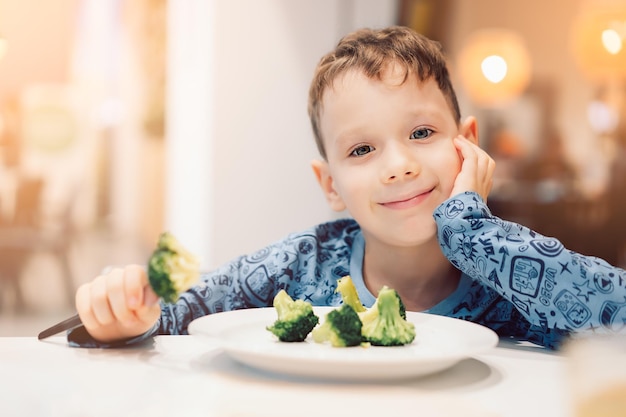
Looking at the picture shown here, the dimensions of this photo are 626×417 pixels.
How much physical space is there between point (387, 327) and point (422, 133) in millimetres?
423

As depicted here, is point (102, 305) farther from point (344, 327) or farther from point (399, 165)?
point (399, 165)

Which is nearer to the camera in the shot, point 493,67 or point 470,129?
point 470,129

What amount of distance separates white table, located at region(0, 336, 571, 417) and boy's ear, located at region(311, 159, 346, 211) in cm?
50

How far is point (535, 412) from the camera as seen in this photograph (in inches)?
24.1

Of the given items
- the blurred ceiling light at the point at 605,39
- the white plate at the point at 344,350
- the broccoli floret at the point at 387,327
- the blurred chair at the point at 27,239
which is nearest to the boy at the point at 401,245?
the white plate at the point at 344,350

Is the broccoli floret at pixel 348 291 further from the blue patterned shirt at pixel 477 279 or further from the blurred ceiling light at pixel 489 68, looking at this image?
the blurred ceiling light at pixel 489 68

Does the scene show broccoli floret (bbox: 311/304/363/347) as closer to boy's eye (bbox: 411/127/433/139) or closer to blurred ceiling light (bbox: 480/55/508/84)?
boy's eye (bbox: 411/127/433/139)

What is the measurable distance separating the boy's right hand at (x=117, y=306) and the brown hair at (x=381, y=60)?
1.65ft

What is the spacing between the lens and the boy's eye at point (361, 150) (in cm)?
111

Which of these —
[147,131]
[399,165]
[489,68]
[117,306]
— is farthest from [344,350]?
[489,68]

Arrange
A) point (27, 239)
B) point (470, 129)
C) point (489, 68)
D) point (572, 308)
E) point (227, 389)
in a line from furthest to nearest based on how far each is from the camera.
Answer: point (489, 68), point (27, 239), point (470, 129), point (572, 308), point (227, 389)

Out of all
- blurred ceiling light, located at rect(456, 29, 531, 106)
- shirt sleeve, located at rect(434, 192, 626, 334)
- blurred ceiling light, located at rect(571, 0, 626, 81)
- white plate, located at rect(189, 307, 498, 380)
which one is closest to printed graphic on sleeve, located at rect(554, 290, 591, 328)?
shirt sleeve, located at rect(434, 192, 626, 334)

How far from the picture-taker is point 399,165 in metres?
1.04

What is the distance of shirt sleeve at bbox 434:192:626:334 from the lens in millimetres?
870
